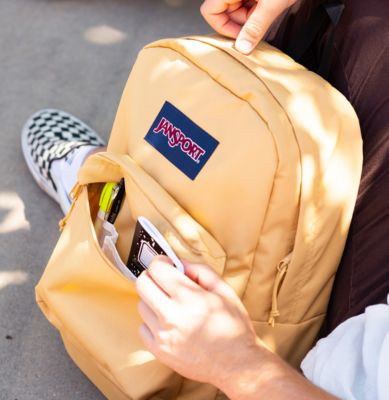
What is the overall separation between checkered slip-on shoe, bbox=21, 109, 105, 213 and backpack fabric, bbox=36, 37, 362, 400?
0.45 metres

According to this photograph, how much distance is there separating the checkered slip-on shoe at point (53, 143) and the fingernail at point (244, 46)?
0.64m

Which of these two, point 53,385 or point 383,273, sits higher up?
point 383,273

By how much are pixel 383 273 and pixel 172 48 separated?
1.63 feet

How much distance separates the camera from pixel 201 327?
0.94 m

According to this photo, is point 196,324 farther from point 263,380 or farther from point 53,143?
point 53,143

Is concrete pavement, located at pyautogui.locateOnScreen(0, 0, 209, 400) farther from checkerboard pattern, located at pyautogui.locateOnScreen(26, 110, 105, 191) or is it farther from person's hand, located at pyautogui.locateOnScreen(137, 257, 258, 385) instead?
person's hand, located at pyautogui.locateOnScreen(137, 257, 258, 385)

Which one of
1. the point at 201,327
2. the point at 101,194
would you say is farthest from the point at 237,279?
the point at 101,194

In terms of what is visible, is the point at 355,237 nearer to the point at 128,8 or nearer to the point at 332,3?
the point at 332,3

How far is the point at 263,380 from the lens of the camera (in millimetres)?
946

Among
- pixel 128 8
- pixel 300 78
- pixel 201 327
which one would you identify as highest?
pixel 300 78

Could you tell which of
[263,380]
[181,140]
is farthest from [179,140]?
[263,380]

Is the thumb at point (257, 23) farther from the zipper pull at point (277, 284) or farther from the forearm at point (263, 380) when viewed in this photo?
the forearm at point (263, 380)

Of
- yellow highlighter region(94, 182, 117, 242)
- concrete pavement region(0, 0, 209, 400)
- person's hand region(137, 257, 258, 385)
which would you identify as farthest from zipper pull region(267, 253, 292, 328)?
concrete pavement region(0, 0, 209, 400)

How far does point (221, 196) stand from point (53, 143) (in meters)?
0.80
